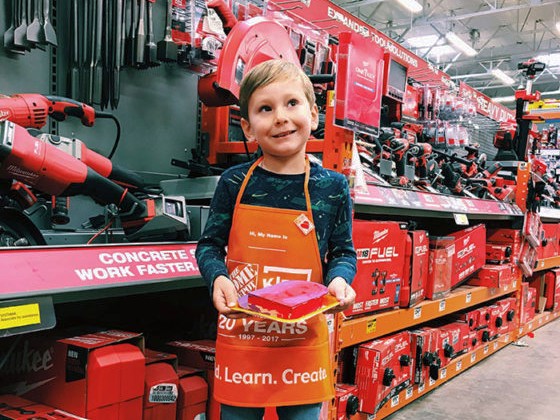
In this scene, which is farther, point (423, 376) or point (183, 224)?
point (423, 376)

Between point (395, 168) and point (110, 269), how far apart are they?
208cm

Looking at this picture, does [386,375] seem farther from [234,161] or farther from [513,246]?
[513,246]

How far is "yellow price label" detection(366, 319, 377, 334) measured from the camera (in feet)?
6.63

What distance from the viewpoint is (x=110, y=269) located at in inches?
39.4

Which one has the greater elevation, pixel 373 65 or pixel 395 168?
pixel 373 65

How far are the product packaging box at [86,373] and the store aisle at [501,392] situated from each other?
1570 millimetres

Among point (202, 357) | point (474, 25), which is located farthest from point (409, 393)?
point (474, 25)

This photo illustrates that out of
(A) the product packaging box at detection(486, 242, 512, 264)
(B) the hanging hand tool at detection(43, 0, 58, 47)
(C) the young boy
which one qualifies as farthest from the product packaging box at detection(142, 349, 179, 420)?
(A) the product packaging box at detection(486, 242, 512, 264)

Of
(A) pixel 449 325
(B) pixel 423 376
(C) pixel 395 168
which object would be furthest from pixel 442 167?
(B) pixel 423 376

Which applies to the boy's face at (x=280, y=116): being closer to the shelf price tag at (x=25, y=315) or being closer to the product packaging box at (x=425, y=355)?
the shelf price tag at (x=25, y=315)

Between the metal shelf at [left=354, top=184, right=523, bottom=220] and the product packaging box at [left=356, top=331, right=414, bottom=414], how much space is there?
57cm

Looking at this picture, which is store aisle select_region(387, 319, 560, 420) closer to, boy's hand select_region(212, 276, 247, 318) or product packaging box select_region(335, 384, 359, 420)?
product packaging box select_region(335, 384, 359, 420)

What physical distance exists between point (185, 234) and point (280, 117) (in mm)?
495

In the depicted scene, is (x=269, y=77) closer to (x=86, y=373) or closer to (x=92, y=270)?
(x=92, y=270)
